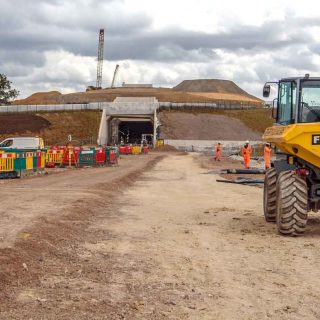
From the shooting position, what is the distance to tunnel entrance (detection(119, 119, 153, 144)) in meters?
99.2

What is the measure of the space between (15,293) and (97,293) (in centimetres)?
89

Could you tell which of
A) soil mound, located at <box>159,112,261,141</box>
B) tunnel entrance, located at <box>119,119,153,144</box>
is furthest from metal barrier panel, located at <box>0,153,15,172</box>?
tunnel entrance, located at <box>119,119,153,144</box>

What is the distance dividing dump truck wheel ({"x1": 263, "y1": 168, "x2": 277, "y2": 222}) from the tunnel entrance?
85.1 metres

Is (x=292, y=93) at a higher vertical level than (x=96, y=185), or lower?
higher

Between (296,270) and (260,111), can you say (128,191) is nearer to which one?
(296,270)

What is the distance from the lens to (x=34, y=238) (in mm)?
8984

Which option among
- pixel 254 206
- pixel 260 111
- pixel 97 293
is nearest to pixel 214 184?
pixel 254 206

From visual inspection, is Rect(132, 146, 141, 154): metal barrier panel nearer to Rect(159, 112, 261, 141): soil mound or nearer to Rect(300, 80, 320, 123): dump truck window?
Rect(159, 112, 261, 141): soil mound

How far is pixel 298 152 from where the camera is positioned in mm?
10469

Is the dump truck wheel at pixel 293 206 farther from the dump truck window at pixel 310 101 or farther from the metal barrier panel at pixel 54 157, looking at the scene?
the metal barrier panel at pixel 54 157

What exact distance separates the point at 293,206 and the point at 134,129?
308ft

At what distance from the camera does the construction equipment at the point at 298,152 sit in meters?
10.3

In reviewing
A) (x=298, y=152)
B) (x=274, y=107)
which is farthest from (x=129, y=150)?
(x=298, y=152)

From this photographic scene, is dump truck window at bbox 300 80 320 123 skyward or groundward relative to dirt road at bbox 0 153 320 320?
Answer: skyward
